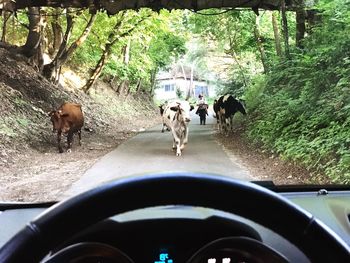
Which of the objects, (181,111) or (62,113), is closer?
(181,111)

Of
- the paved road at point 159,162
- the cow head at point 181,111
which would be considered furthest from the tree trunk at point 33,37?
the paved road at point 159,162

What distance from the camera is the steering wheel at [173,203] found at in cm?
131

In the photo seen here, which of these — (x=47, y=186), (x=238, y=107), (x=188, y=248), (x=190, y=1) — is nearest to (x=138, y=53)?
→ (x=238, y=107)

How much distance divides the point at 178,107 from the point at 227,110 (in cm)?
594

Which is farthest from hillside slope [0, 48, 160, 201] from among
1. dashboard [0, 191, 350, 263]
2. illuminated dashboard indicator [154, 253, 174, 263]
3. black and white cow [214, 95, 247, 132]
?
illuminated dashboard indicator [154, 253, 174, 263]

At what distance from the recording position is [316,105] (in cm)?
1337

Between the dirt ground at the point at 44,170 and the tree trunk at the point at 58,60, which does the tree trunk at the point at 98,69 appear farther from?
the dirt ground at the point at 44,170

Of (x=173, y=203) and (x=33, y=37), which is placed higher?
(x=33, y=37)

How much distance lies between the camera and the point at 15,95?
62.8 feet

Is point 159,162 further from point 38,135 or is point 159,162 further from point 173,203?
point 173,203

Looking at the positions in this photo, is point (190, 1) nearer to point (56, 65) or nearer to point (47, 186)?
point (47, 186)

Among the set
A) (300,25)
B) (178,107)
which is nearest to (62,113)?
(178,107)

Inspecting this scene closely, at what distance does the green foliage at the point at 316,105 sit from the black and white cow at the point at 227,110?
6.30 ft

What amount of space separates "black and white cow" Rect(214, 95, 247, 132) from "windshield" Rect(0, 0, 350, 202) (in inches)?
2.0
